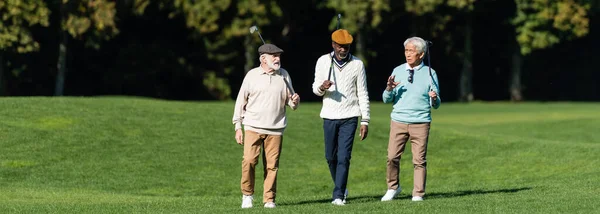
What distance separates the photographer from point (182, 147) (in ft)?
84.1

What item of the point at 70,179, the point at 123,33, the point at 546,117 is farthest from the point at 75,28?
the point at 70,179

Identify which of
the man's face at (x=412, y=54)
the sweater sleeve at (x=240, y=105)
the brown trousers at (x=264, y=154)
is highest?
the man's face at (x=412, y=54)

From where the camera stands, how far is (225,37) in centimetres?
6244

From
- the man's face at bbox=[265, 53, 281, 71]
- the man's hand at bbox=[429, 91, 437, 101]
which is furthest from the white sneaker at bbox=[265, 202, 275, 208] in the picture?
the man's hand at bbox=[429, 91, 437, 101]

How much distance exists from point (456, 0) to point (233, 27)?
10.4m

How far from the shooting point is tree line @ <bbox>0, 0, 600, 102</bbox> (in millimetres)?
57188

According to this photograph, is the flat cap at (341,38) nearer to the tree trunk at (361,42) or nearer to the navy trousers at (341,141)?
the navy trousers at (341,141)

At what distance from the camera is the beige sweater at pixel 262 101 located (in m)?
15.8

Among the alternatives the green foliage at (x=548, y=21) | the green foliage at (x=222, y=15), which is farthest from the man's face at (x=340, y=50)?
the green foliage at (x=548, y=21)

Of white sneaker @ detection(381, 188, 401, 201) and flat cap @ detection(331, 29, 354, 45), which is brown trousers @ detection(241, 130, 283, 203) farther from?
white sneaker @ detection(381, 188, 401, 201)

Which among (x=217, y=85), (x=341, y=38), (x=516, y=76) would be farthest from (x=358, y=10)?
(x=341, y=38)

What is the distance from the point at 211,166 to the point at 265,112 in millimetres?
8346

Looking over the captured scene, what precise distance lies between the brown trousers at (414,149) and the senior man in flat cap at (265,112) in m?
1.67

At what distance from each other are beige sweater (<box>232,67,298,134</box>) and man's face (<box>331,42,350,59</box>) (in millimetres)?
707
